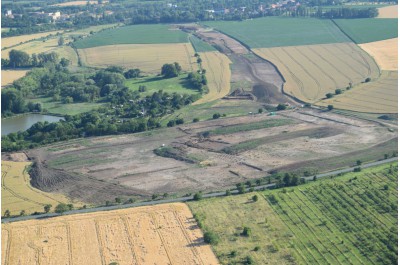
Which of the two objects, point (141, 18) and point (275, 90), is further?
point (141, 18)

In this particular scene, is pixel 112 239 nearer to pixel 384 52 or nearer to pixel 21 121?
pixel 21 121

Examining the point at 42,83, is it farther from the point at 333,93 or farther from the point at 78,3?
the point at 78,3

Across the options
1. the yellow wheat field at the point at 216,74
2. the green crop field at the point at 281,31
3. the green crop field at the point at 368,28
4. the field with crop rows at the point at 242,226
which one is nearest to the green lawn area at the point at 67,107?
the yellow wheat field at the point at 216,74

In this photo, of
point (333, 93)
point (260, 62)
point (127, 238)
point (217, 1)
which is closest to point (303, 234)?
point (127, 238)

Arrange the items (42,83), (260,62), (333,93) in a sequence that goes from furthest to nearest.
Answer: (260,62)
(42,83)
(333,93)

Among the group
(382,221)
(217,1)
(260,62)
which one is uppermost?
(217,1)

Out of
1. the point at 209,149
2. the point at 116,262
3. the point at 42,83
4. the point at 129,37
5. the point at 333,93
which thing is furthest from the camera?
the point at 129,37
